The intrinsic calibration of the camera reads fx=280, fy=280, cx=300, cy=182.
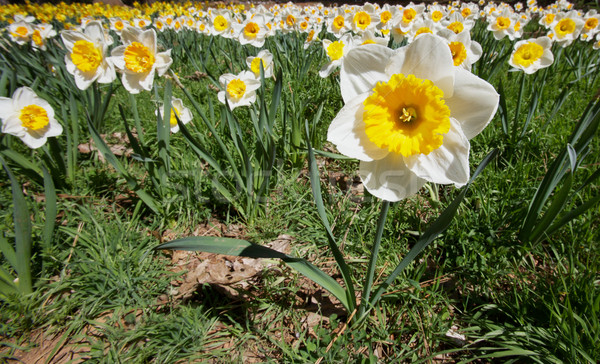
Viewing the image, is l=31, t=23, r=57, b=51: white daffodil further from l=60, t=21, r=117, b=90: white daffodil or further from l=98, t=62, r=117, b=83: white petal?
l=98, t=62, r=117, b=83: white petal

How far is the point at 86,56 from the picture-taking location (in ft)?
4.90

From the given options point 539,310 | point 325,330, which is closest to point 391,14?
point 539,310

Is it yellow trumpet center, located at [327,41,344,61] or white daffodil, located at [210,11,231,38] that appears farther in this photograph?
white daffodil, located at [210,11,231,38]

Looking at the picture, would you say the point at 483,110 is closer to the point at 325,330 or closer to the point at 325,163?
the point at 325,330

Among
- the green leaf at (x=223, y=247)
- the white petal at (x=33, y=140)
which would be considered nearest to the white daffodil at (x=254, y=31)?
the white petal at (x=33, y=140)

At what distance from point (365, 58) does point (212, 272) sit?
4.19 feet

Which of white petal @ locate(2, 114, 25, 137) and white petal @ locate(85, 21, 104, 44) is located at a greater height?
white petal @ locate(85, 21, 104, 44)

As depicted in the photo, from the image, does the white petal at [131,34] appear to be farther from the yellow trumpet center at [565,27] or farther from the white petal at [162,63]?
the yellow trumpet center at [565,27]

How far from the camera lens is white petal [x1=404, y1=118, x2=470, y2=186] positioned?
2.41 ft

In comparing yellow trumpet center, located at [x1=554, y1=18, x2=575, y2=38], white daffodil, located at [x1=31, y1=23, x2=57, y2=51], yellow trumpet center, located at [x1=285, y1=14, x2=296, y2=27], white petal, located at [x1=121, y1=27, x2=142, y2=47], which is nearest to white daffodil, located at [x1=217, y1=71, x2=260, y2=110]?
white petal, located at [x1=121, y1=27, x2=142, y2=47]

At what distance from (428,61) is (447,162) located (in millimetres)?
275

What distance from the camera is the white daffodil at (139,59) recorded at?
145 cm

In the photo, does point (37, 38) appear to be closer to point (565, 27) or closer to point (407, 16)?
point (407, 16)

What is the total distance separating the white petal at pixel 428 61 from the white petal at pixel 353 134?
0.40ft
